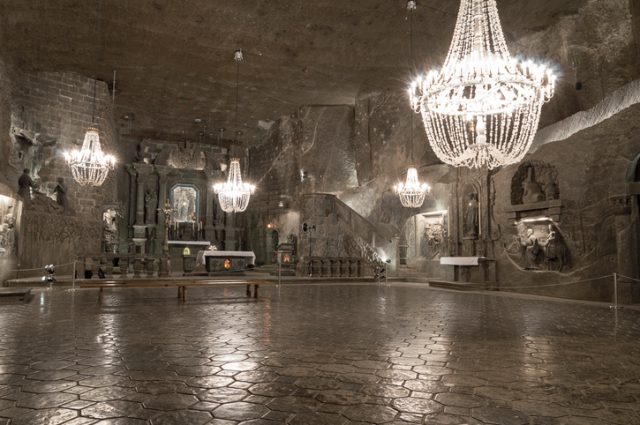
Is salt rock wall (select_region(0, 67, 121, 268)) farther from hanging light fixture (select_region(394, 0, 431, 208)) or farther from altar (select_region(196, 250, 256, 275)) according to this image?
hanging light fixture (select_region(394, 0, 431, 208))

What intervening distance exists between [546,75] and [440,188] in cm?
862

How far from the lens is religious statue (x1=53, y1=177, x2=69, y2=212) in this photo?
15179 mm

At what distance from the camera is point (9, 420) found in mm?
2535

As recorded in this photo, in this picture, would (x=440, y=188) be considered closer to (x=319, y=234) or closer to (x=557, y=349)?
(x=319, y=234)

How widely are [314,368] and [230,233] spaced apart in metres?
21.3

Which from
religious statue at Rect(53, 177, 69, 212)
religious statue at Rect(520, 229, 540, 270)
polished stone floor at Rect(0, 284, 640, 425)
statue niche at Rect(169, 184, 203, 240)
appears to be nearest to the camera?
polished stone floor at Rect(0, 284, 640, 425)

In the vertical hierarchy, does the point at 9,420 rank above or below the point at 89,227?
below

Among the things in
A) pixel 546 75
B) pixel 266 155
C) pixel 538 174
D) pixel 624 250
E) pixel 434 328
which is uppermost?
pixel 266 155

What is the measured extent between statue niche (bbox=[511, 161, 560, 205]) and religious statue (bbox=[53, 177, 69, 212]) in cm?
1454

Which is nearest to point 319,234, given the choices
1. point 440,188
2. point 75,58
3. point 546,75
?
point 440,188

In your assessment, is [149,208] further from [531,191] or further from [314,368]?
[314,368]

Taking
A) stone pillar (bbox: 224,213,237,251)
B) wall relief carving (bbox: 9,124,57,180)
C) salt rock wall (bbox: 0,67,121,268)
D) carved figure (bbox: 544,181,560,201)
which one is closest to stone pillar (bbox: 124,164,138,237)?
stone pillar (bbox: 224,213,237,251)

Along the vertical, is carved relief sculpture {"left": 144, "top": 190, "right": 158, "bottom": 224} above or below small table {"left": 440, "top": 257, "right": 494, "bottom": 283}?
above

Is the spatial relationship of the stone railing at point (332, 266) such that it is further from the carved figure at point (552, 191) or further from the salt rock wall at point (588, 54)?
the salt rock wall at point (588, 54)
